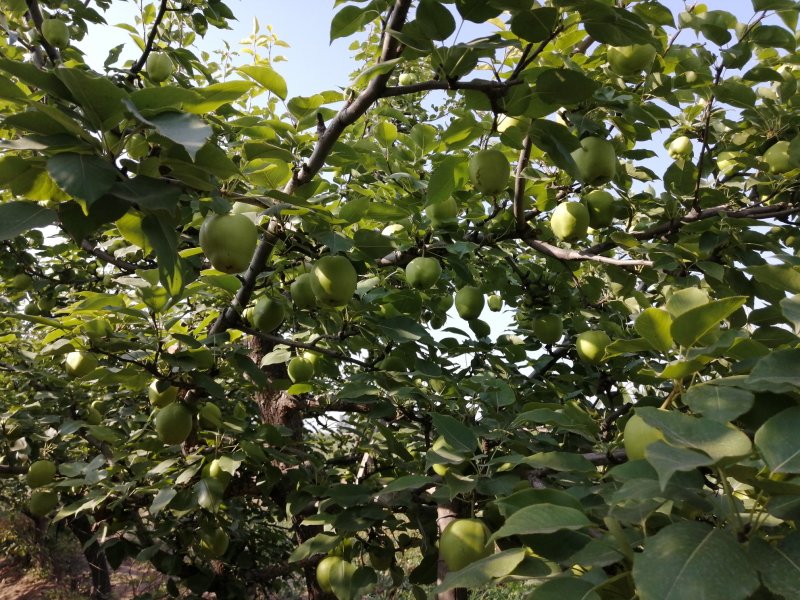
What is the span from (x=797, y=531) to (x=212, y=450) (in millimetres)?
1949

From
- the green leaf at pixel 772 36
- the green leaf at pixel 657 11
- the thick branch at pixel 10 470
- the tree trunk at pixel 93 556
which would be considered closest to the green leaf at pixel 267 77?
the green leaf at pixel 657 11

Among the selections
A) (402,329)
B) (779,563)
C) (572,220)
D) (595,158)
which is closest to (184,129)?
(779,563)

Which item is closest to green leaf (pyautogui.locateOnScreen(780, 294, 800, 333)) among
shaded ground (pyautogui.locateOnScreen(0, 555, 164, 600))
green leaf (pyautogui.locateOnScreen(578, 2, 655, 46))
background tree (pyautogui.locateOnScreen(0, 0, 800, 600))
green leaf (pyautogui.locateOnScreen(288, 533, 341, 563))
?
background tree (pyautogui.locateOnScreen(0, 0, 800, 600))

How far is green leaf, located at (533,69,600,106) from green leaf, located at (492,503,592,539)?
79 cm

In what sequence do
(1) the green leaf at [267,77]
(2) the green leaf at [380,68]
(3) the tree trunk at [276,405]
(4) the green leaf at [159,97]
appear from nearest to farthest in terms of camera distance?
(4) the green leaf at [159,97]
(2) the green leaf at [380,68]
(1) the green leaf at [267,77]
(3) the tree trunk at [276,405]

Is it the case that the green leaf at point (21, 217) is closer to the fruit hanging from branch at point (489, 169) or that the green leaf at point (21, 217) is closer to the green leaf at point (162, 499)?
the fruit hanging from branch at point (489, 169)

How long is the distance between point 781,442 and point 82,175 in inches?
37.7

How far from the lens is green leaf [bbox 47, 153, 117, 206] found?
79 cm

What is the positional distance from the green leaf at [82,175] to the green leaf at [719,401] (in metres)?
0.87

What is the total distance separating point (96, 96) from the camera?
0.81 meters

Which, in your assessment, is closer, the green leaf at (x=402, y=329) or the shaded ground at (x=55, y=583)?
the green leaf at (x=402, y=329)

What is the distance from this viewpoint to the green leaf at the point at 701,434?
24.6 inches

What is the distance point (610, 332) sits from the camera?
201 centimetres

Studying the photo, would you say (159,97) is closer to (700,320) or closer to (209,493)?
(700,320)
